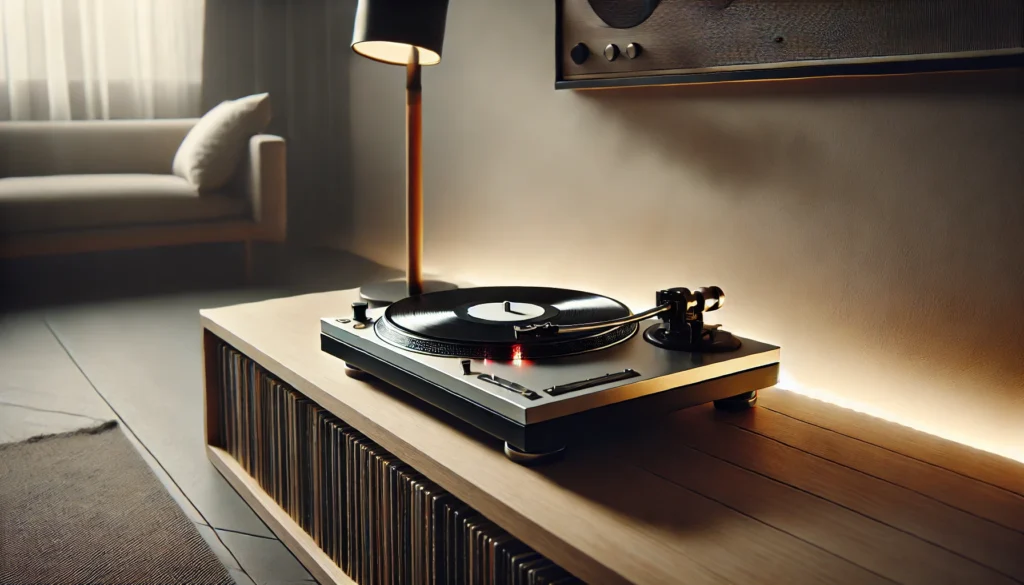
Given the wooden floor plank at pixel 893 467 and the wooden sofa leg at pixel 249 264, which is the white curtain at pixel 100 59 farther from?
the wooden floor plank at pixel 893 467

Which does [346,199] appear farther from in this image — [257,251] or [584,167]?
[584,167]

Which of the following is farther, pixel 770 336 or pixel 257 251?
pixel 257 251

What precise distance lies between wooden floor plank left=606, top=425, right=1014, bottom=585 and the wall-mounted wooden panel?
52 cm

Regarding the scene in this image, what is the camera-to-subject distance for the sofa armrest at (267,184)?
3.13 metres

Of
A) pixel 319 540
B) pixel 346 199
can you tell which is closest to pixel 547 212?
pixel 319 540

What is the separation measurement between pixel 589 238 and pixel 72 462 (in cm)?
99

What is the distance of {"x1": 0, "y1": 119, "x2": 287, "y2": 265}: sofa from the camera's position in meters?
2.90

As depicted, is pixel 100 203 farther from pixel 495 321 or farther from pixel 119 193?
pixel 495 321

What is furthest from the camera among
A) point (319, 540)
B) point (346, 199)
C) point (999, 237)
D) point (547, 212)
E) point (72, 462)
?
point (346, 199)

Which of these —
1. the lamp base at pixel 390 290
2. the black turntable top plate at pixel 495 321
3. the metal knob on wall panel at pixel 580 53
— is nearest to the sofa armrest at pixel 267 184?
the lamp base at pixel 390 290

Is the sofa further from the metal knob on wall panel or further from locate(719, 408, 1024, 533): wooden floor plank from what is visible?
locate(719, 408, 1024, 533): wooden floor plank

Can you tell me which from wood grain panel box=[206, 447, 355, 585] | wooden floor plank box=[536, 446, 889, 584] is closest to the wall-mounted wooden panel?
wooden floor plank box=[536, 446, 889, 584]

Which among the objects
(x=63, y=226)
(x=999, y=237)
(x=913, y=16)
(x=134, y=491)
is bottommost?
(x=134, y=491)

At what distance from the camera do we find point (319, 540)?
1144 mm
